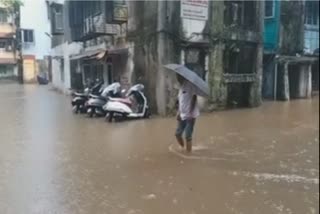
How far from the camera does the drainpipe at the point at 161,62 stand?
9.30 m

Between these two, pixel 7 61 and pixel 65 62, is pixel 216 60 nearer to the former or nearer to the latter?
pixel 65 62

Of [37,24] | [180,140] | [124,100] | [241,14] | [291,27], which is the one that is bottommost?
[180,140]

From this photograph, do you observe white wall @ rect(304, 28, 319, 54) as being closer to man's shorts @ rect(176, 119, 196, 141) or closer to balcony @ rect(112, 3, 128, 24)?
man's shorts @ rect(176, 119, 196, 141)

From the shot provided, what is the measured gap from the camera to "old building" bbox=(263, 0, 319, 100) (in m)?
14.0

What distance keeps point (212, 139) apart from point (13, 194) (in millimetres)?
4020

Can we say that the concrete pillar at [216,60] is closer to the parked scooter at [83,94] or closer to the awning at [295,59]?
the awning at [295,59]

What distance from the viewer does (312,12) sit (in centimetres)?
1581

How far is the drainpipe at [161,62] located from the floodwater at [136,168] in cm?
219

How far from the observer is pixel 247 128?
26.7 ft

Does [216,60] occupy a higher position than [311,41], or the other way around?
[311,41]

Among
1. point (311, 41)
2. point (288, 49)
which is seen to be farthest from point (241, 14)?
point (311, 41)

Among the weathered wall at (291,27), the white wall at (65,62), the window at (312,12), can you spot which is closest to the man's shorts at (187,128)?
the white wall at (65,62)

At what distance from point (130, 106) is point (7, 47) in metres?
7.12

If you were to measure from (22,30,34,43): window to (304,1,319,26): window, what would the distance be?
1526 cm
